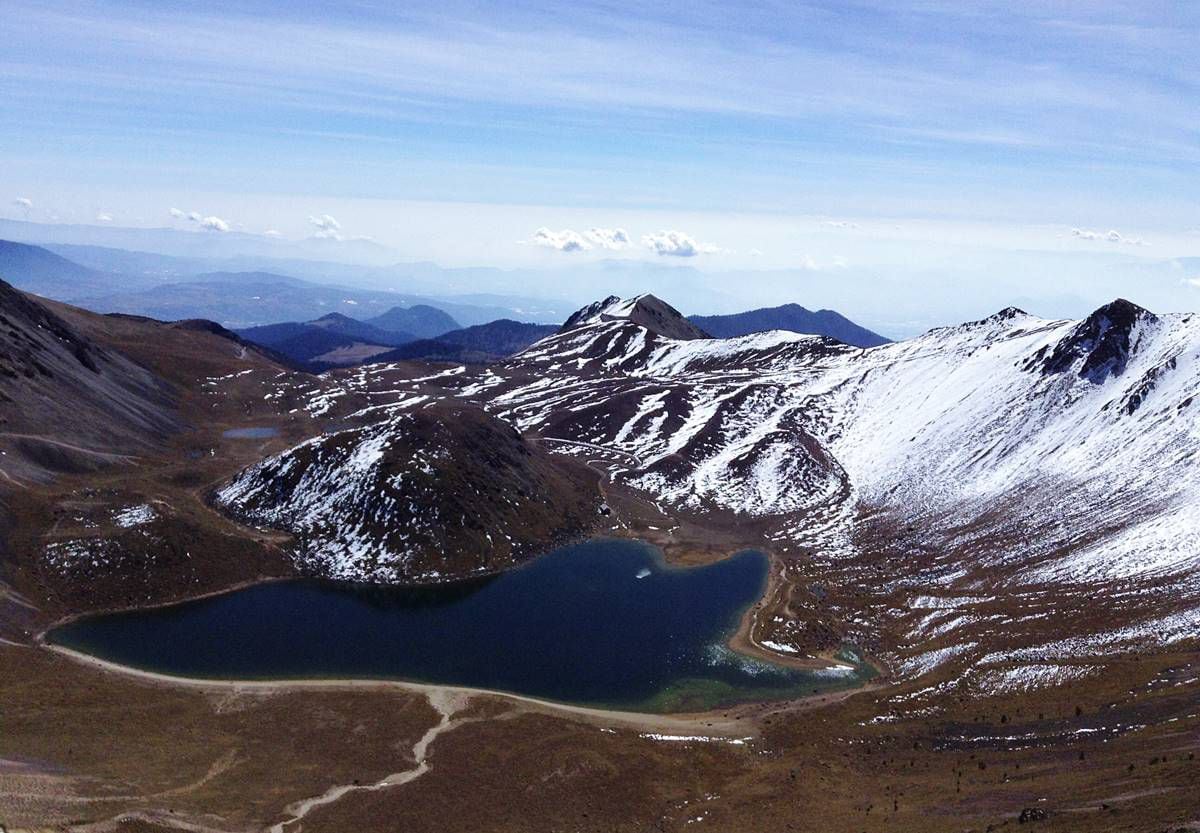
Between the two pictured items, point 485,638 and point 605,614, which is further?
point 605,614

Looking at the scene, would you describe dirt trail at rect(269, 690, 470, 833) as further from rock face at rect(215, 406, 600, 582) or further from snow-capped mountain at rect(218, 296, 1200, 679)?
snow-capped mountain at rect(218, 296, 1200, 679)

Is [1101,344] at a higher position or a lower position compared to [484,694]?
higher

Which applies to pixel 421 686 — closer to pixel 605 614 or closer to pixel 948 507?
pixel 605 614

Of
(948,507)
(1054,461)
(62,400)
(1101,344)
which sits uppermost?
(1101,344)

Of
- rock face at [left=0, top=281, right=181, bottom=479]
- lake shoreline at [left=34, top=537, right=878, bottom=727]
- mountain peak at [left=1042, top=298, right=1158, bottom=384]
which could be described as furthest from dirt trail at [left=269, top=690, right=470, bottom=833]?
mountain peak at [left=1042, top=298, right=1158, bottom=384]

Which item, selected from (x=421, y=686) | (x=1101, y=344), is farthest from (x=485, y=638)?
(x=1101, y=344)
